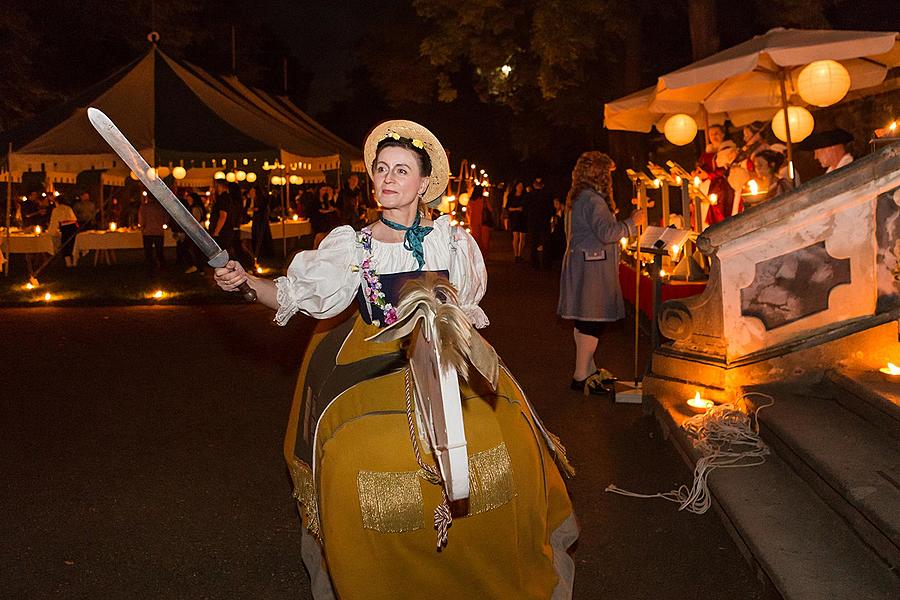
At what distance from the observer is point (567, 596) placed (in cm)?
376

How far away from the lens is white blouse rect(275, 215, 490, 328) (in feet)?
12.7

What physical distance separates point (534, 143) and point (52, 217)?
14.6 m

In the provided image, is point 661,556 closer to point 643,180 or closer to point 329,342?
point 329,342

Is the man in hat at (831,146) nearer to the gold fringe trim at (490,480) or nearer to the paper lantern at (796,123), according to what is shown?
the paper lantern at (796,123)

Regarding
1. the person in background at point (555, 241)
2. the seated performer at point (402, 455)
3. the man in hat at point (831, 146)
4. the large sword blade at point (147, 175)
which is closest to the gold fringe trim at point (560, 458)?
the seated performer at point (402, 455)

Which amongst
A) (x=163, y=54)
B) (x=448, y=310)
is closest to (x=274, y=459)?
(x=448, y=310)

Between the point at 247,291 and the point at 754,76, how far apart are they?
9327 mm

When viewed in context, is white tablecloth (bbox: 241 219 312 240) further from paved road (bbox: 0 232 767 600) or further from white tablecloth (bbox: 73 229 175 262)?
paved road (bbox: 0 232 767 600)

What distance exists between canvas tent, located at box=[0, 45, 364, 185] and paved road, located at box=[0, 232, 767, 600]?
248 inches

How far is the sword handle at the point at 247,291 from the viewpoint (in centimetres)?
352

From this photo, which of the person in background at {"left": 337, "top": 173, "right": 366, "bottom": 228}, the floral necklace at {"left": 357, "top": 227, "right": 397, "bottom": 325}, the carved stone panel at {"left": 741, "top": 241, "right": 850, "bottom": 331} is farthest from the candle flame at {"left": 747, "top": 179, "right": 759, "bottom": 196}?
the person in background at {"left": 337, "top": 173, "right": 366, "bottom": 228}

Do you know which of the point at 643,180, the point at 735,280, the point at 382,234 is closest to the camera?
the point at 382,234

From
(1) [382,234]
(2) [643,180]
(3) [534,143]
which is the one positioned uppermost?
(3) [534,143]

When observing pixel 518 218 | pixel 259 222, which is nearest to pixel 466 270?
pixel 259 222
